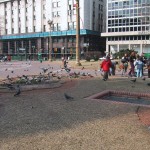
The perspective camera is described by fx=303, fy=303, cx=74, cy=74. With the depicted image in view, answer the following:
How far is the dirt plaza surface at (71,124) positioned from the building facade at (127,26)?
63.5 m

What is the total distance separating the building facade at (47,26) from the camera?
82000 millimetres

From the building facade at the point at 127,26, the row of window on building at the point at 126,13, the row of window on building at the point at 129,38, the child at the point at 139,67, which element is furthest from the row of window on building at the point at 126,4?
the child at the point at 139,67

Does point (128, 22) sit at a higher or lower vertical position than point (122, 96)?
higher

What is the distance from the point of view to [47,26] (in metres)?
88.9

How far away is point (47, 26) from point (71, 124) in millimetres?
82681

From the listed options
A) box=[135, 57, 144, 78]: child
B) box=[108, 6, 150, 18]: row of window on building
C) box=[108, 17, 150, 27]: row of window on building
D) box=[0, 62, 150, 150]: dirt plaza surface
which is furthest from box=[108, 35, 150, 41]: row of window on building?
box=[0, 62, 150, 150]: dirt plaza surface

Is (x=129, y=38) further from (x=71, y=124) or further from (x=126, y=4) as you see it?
(x=71, y=124)

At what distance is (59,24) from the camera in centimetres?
8544

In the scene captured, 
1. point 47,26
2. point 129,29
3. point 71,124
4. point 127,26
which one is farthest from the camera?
point 47,26

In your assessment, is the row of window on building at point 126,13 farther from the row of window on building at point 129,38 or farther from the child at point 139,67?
the child at point 139,67

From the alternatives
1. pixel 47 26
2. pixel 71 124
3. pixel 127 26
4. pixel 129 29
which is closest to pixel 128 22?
pixel 127 26

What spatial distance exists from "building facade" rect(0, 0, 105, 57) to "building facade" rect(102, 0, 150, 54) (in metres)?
5.38

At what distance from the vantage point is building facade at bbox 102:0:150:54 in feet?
245

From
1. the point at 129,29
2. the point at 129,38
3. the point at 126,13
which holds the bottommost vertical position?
the point at 129,38
